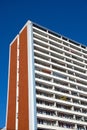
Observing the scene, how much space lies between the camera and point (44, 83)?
69.6 m

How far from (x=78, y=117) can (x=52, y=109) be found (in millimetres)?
11699

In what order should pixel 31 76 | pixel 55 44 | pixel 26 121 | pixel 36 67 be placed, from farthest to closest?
pixel 55 44 < pixel 36 67 < pixel 31 76 < pixel 26 121

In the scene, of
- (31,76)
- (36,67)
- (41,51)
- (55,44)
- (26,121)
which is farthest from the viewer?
(55,44)

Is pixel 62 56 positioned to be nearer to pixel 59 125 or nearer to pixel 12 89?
pixel 12 89

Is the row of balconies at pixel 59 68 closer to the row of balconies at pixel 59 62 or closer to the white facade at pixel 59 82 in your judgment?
the white facade at pixel 59 82

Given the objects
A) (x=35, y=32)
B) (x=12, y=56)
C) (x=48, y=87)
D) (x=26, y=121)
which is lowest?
(x=26, y=121)

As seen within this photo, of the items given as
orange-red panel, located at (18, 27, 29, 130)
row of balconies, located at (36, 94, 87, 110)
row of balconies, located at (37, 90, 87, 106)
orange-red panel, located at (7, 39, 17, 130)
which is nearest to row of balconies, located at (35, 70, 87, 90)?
row of balconies, located at (37, 90, 87, 106)

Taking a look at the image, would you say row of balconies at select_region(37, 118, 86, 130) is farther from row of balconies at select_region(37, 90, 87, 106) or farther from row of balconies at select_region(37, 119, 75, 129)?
row of balconies at select_region(37, 90, 87, 106)

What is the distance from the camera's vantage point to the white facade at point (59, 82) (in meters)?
66.5

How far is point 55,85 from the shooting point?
71.7m

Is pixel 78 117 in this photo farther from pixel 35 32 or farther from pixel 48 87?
pixel 35 32

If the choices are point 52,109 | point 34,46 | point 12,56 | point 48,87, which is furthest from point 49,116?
point 12,56

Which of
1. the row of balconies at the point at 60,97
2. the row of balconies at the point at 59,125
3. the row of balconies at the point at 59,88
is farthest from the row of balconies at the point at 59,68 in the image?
the row of balconies at the point at 59,125

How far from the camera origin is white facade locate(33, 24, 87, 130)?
66500 millimetres
